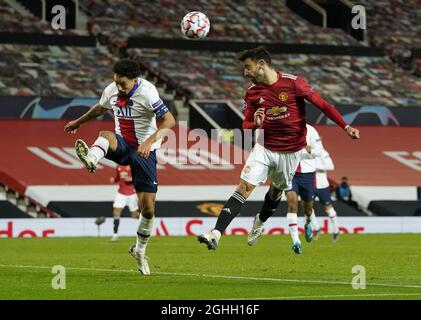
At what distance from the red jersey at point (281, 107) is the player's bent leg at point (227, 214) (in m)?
0.73

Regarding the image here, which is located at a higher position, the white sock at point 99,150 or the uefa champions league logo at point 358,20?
the uefa champions league logo at point 358,20

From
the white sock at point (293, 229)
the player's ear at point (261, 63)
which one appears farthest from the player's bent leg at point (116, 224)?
the player's ear at point (261, 63)

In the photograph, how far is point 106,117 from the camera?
125 feet

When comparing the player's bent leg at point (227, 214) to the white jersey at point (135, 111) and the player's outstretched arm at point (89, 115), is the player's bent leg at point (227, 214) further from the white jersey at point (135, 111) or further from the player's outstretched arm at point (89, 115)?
the player's outstretched arm at point (89, 115)

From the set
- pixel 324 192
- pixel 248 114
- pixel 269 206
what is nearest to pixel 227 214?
pixel 248 114

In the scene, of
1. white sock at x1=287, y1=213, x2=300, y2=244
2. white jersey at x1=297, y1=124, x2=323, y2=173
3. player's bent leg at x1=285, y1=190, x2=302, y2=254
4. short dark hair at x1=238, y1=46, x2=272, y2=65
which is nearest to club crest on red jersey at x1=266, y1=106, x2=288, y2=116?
short dark hair at x1=238, y1=46, x2=272, y2=65

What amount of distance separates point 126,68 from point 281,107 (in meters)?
2.17

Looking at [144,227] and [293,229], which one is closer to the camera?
[144,227]

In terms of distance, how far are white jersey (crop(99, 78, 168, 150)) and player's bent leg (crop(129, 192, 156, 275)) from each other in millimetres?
688

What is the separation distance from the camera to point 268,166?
578 inches

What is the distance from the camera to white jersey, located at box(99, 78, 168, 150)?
1398 centimetres

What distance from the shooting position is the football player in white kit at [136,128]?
1377 centimetres

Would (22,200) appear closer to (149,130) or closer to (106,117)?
(106,117)

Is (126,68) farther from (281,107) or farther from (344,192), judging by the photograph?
(344,192)
